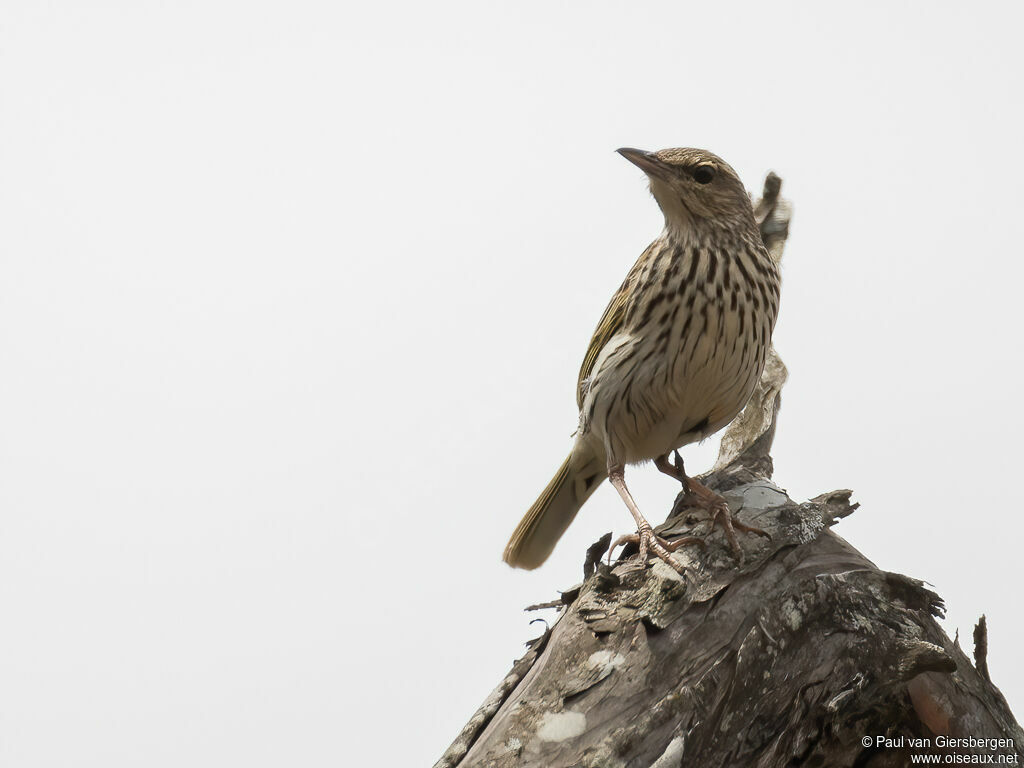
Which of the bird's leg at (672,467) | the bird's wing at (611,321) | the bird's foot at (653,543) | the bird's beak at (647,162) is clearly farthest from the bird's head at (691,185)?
the bird's foot at (653,543)

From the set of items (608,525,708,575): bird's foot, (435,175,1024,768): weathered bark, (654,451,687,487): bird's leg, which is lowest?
(435,175,1024,768): weathered bark

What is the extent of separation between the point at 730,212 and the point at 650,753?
2507 mm

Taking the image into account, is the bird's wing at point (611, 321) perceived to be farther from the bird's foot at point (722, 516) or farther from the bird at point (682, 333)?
the bird's foot at point (722, 516)

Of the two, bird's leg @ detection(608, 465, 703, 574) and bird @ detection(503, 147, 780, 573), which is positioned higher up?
bird @ detection(503, 147, 780, 573)

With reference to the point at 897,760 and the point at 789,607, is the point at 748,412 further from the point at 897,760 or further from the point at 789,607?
the point at 897,760

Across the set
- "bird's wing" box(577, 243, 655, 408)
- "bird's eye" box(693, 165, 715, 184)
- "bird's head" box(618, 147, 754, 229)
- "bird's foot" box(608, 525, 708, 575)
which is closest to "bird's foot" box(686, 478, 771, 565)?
"bird's foot" box(608, 525, 708, 575)

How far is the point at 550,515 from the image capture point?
5.42 meters

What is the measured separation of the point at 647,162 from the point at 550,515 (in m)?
1.83

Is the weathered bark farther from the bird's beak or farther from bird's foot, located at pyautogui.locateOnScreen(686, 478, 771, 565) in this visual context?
the bird's beak

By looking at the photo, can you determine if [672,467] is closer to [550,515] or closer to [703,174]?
[550,515]

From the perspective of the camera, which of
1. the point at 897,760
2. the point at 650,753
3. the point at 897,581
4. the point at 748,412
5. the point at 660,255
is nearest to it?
the point at 650,753

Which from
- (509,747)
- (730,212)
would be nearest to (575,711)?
(509,747)

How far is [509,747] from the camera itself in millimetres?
3590

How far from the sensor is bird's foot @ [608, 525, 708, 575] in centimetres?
423
